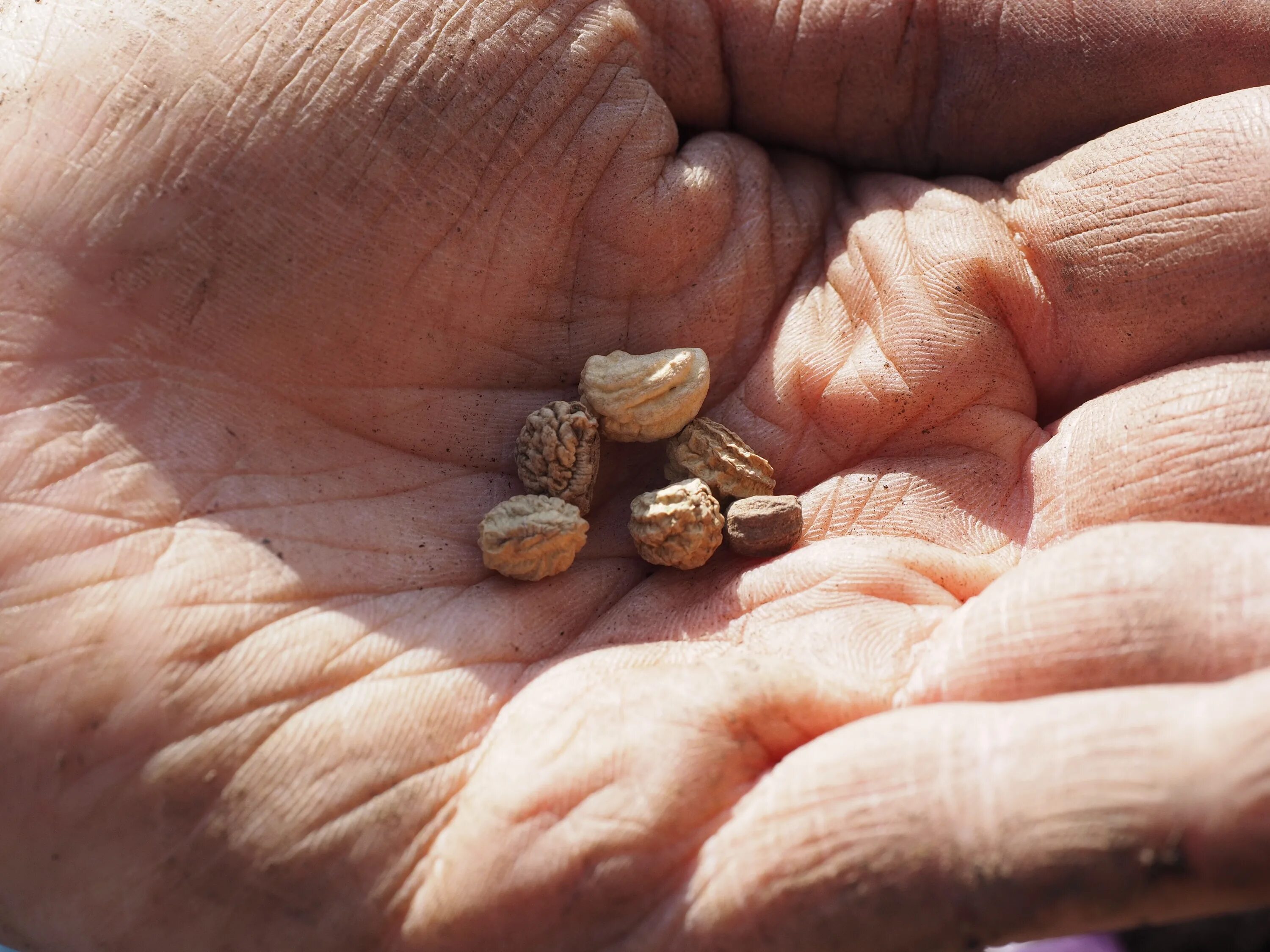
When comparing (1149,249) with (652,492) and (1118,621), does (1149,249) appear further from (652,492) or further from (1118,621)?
(652,492)

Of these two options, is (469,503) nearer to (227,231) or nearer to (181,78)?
(227,231)

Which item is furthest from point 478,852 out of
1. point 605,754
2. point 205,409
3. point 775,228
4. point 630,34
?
point 630,34

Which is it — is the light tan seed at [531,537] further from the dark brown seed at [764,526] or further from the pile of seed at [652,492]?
the dark brown seed at [764,526]

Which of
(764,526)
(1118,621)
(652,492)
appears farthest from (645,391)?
(1118,621)

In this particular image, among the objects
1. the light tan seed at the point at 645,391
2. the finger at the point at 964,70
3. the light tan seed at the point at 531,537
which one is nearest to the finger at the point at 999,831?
the light tan seed at the point at 531,537

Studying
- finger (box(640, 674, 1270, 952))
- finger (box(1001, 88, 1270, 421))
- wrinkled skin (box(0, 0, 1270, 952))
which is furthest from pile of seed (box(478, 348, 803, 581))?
finger (box(1001, 88, 1270, 421))

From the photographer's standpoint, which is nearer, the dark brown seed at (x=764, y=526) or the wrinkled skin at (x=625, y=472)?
the wrinkled skin at (x=625, y=472)
